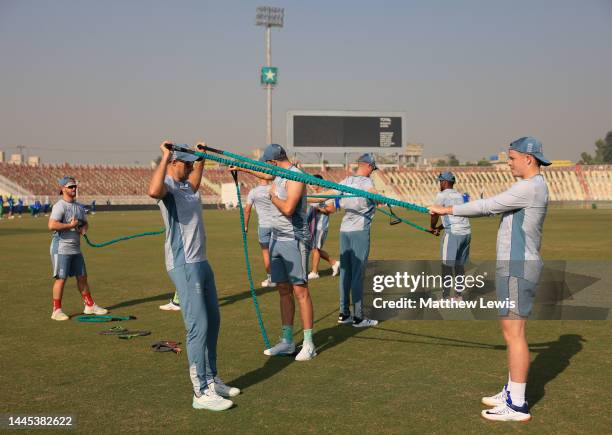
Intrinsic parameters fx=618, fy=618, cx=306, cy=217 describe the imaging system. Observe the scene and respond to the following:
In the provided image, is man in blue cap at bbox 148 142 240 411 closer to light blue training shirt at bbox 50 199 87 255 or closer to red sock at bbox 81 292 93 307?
light blue training shirt at bbox 50 199 87 255

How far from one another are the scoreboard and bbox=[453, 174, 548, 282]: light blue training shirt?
54.6 m

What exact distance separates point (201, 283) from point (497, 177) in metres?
95.8

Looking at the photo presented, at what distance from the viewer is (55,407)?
5.33 metres

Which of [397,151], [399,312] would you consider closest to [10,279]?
[399,312]

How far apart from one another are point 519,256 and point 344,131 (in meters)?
56.4

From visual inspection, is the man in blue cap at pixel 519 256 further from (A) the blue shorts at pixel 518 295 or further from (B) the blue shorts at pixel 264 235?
(B) the blue shorts at pixel 264 235

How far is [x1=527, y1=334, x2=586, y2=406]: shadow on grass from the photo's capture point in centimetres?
570

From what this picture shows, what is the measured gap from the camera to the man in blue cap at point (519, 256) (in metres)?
4.97

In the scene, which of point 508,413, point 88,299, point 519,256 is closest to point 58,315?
point 88,299

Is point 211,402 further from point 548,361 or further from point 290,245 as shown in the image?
point 548,361

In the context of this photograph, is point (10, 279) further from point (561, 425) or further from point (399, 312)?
point (561, 425)

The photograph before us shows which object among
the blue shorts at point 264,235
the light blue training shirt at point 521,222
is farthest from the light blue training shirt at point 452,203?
the light blue training shirt at point 521,222

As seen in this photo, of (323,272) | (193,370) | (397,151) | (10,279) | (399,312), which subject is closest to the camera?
(193,370)

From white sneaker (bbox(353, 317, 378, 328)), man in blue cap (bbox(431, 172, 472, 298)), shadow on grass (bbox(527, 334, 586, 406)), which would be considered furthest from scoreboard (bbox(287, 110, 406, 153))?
shadow on grass (bbox(527, 334, 586, 406))
